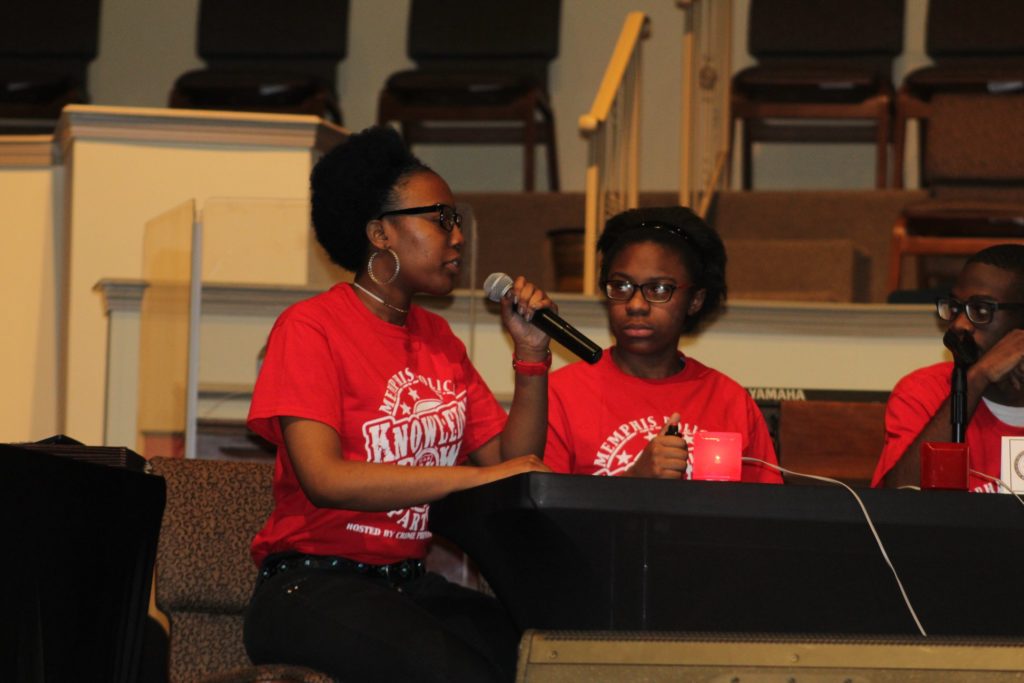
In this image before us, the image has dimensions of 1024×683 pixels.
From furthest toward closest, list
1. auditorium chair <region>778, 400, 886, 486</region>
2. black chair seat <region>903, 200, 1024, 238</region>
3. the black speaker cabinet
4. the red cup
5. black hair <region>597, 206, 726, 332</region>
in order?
black chair seat <region>903, 200, 1024, 238</region>, auditorium chair <region>778, 400, 886, 486</region>, black hair <region>597, 206, 726, 332</region>, the red cup, the black speaker cabinet

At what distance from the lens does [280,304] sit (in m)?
3.61

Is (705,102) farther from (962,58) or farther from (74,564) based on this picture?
(74,564)

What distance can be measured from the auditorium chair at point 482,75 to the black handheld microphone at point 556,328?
12.7 ft

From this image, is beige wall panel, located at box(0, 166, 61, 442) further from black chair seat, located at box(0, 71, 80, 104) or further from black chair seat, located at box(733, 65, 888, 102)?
black chair seat, located at box(733, 65, 888, 102)

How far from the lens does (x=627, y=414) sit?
258 cm

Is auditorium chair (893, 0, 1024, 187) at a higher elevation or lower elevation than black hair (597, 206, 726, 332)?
higher

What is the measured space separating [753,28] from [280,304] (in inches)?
132

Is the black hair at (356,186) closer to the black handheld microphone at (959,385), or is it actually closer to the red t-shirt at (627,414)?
the red t-shirt at (627,414)

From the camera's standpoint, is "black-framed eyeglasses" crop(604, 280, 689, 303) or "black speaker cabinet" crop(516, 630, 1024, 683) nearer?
"black speaker cabinet" crop(516, 630, 1024, 683)

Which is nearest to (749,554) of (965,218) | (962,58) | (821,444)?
(821,444)

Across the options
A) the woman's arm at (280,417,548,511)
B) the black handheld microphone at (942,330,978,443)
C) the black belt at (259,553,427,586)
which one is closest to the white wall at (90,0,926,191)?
the black handheld microphone at (942,330,978,443)

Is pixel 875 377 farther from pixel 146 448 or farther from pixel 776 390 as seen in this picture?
pixel 146 448

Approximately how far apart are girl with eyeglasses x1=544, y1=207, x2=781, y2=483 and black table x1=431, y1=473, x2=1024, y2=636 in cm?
73

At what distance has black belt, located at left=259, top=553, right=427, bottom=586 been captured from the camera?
219cm
